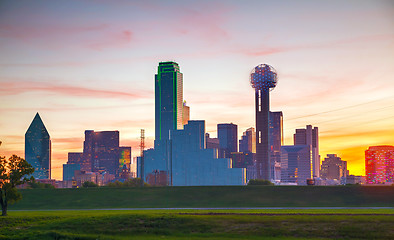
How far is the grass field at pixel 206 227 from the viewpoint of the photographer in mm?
43844

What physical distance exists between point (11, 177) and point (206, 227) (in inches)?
1086

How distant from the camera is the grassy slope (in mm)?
78875

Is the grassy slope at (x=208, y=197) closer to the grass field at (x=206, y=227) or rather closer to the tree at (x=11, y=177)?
the tree at (x=11, y=177)

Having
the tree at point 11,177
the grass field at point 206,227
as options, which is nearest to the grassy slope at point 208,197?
the tree at point 11,177

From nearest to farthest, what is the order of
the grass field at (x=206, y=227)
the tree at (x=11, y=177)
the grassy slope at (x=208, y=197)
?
1. the grass field at (x=206, y=227)
2. the tree at (x=11, y=177)
3. the grassy slope at (x=208, y=197)

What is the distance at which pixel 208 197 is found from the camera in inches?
3339

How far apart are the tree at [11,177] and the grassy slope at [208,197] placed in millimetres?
17759

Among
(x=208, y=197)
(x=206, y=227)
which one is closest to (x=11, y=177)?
(x=206, y=227)

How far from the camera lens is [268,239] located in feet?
138

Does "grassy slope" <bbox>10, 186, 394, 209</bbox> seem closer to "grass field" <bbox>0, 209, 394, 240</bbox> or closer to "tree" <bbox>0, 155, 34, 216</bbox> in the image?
"tree" <bbox>0, 155, 34, 216</bbox>

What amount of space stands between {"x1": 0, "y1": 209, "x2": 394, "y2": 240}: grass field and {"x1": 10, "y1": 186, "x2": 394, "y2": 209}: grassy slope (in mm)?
26945

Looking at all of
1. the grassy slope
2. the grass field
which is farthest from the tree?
the grassy slope

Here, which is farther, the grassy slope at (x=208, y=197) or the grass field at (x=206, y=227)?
the grassy slope at (x=208, y=197)

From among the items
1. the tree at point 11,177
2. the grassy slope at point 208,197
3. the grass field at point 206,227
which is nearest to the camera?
the grass field at point 206,227
